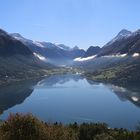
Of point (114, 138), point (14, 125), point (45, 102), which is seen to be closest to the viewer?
point (14, 125)

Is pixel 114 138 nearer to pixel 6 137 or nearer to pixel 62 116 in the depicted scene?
pixel 6 137

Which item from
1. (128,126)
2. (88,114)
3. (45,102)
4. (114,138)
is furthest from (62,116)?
(114,138)

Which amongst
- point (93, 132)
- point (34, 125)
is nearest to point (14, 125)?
point (34, 125)

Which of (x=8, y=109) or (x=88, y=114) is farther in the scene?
(x=8, y=109)

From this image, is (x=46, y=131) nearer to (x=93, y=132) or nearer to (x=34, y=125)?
(x=34, y=125)

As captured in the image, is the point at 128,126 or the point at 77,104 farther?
the point at 77,104

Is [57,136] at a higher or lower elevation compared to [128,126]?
higher

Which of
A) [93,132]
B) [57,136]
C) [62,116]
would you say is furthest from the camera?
[62,116]

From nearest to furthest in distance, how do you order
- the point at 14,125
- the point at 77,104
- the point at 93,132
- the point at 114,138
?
the point at 14,125
the point at 114,138
the point at 93,132
the point at 77,104

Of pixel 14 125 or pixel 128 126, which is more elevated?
pixel 14 125
